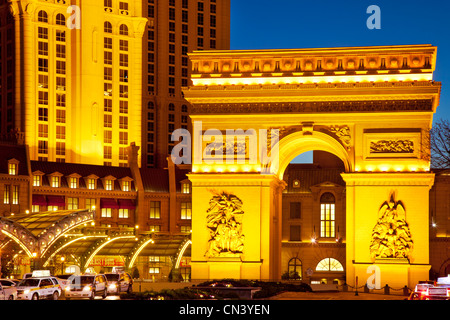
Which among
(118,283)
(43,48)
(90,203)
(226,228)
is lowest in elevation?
(118,283)

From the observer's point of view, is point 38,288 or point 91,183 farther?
point 91,183

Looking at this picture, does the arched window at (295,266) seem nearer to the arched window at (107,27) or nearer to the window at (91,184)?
the window at (91,184)

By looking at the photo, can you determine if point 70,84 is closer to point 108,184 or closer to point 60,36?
point 60,36

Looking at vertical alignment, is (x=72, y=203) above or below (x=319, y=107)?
below

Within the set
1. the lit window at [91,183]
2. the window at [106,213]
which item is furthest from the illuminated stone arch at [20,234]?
the window at [106,213]

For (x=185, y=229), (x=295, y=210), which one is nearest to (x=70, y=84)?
(x=185, y=229)

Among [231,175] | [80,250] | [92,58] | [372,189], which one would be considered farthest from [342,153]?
[92,58]

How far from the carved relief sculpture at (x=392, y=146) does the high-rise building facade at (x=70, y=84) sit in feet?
246

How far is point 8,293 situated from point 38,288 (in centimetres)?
161

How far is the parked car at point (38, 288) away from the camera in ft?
167

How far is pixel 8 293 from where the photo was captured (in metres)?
50.7

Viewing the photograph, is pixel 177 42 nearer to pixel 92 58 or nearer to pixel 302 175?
pixel 92 58

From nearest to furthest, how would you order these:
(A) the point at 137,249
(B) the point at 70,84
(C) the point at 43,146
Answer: (A) the point at 137,249 → (C) the point at 43,146 → (B) the point at 70,84

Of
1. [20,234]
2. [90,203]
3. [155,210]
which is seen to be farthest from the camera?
[155,210]
